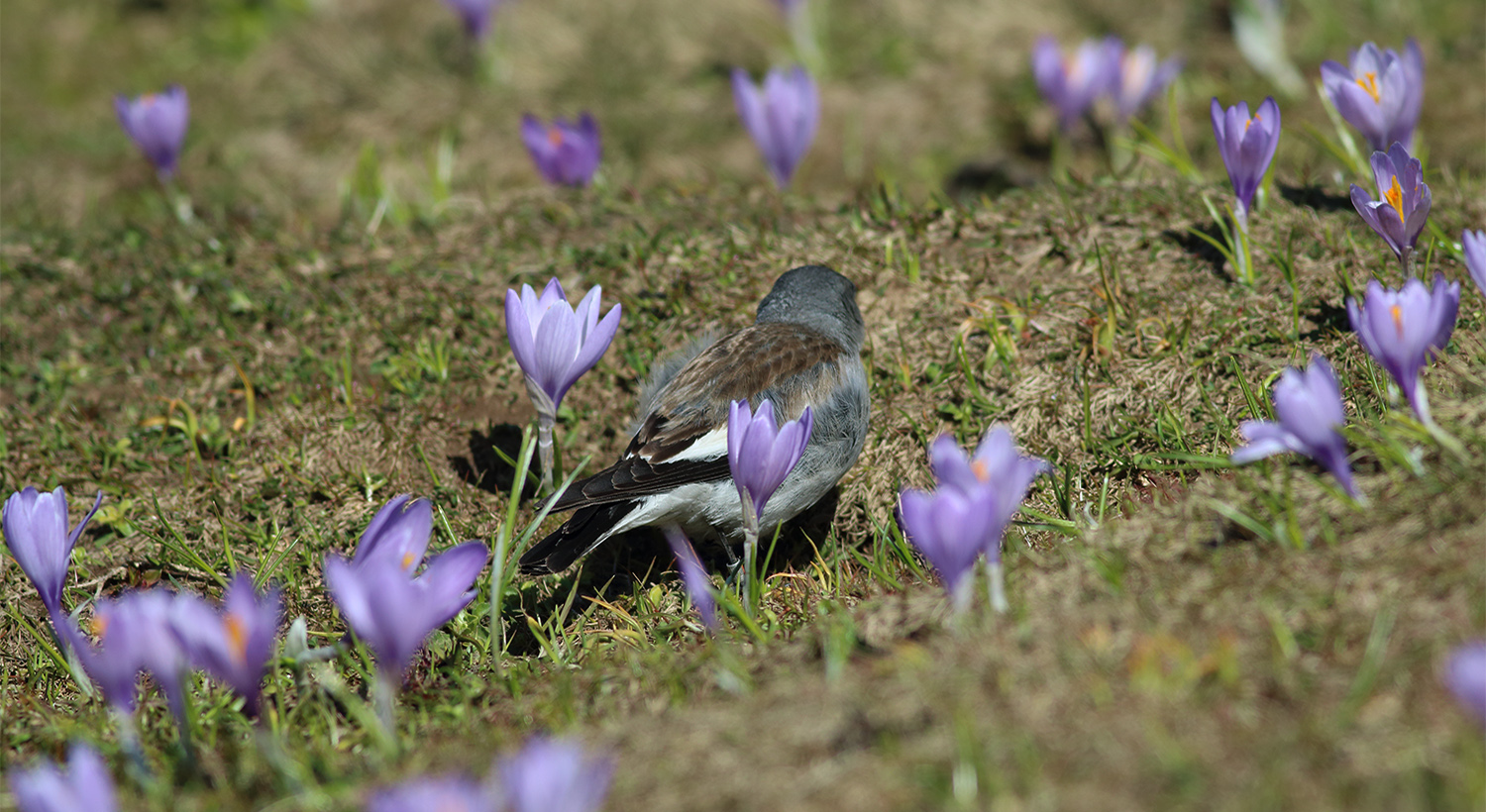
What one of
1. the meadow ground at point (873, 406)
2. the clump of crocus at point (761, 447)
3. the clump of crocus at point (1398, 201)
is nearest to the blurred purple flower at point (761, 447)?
the clump of crocus at point (761, 447)

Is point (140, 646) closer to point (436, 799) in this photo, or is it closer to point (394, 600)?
point (394, 600)

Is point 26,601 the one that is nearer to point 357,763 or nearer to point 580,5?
point 357,763

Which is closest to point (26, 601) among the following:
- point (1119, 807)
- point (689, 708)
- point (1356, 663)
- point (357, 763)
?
point (357, 763)

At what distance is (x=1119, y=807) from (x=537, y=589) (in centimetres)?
220

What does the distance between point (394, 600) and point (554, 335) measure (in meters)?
1.20

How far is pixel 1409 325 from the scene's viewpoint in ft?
8.54

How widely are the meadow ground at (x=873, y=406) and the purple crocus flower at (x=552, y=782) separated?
26 cm

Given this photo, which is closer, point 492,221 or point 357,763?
point 357,763

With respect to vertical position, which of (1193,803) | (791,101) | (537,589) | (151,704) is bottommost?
(537,589)

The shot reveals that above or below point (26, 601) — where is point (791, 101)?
above

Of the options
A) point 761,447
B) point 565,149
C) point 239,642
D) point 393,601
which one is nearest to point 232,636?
point 239,642

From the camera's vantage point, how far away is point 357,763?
262cm

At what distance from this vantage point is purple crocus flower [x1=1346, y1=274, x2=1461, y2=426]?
8.55 feet

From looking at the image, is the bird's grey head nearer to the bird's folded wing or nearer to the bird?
the bird
